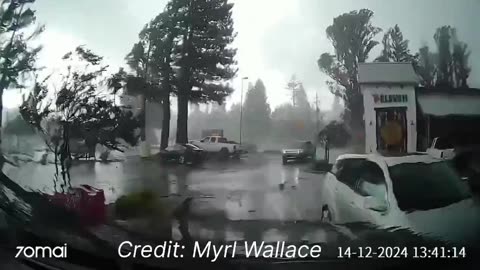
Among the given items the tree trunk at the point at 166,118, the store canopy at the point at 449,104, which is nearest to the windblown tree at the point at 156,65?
the tree trunk at the point at 166,118

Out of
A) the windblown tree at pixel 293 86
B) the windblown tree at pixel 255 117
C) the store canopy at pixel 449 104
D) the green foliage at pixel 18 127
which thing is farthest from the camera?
the green foliage at pixel 18 127

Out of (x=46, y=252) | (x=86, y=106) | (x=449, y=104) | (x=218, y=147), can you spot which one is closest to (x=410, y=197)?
(x=449, y=104)

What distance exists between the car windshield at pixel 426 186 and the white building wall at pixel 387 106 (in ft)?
0.42

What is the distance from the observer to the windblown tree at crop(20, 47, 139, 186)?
3.11 meters

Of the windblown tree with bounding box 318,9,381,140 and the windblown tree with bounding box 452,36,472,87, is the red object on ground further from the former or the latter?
the windblown tree with bounding box 452,36,472,87

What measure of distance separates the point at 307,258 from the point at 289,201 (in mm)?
→ 340

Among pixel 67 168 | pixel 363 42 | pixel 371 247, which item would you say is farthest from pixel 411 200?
pixel 67 168

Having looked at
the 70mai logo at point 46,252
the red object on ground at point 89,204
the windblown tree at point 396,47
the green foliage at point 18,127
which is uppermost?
the windblown tree at point 396,47

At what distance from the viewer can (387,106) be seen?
105 inches

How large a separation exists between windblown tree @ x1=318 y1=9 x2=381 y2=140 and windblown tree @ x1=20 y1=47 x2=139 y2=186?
126cm

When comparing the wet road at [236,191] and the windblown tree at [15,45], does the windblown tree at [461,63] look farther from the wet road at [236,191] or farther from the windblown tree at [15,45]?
the windblown tree at [15,45]

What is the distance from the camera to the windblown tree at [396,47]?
2.78 m

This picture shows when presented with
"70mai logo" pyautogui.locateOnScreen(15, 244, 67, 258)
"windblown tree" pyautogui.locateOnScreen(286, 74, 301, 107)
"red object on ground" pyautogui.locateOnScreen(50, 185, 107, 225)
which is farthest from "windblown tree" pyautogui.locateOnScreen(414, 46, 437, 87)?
"70mai logo" pyautogui.locateOnScreen(15, 244, 67, 258)

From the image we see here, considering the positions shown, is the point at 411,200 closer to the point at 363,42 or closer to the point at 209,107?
the point at 363,42
